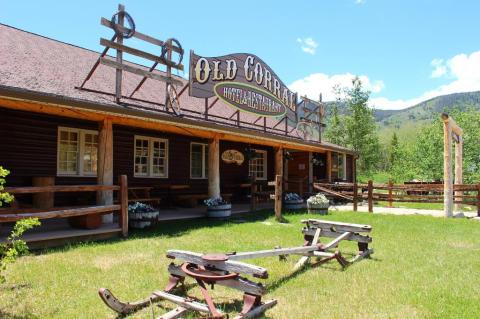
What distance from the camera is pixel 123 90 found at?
1204 centimetres

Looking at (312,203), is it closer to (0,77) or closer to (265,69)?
(265,69)

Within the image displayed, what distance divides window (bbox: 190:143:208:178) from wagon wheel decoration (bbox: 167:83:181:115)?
383 cm

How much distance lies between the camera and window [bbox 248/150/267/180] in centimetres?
1825

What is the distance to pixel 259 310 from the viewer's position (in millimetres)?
4016

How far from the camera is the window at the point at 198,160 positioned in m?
15.2

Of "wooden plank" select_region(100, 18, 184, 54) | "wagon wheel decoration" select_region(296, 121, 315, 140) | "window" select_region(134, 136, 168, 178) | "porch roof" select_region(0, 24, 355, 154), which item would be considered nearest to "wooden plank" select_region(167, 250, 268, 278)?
"porch roof" select_region(0, 24, 355, 154)

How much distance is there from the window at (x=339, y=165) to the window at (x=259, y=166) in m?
5.29

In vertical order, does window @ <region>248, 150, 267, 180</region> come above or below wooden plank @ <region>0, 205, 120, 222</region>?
above

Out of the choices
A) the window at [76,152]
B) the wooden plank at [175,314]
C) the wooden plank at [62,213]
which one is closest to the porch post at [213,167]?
the window at [76,152]

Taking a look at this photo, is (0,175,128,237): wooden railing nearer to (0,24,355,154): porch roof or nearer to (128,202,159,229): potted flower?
(128,202,159,229): potted flower

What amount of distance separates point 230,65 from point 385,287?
9761 mm

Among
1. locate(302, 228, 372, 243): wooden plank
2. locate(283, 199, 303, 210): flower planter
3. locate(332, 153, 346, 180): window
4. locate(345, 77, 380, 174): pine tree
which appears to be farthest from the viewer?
locate(345, 77, 380, 174): pine tree

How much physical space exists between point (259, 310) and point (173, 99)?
8.09 meters

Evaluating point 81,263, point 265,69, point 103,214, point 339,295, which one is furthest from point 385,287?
point 265,69
